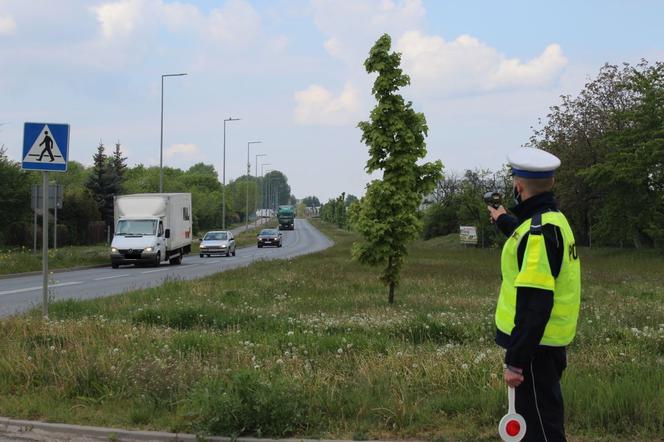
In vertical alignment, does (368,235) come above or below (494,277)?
above

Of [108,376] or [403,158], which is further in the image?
[403,158]

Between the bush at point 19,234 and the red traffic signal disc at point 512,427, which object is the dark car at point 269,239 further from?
the red traffic signal disc at point 512,427

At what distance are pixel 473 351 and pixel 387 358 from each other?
1.08 m

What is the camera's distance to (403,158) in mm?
13945

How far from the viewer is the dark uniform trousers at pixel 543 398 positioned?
10.8 feet

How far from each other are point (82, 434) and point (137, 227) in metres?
25.6

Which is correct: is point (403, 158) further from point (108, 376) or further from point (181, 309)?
point (108, 376)

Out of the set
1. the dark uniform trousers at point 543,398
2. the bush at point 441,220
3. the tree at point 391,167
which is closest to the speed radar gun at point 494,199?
the dark uniform trousers at point 543,398

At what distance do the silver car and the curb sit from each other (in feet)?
124

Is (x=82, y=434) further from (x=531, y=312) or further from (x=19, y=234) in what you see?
(x=19, y=234)

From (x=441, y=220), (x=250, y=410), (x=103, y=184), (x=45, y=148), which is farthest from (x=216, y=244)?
(x=441, y=220)

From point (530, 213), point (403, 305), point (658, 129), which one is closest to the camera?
point (530, 213)

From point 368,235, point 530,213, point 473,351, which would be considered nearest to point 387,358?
point 473,351

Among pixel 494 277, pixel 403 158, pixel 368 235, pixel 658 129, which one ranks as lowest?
pixel 494 277
